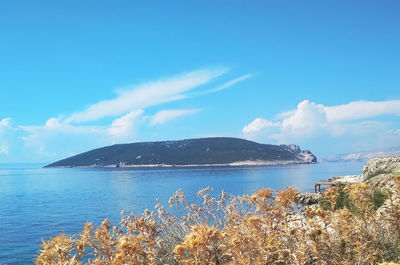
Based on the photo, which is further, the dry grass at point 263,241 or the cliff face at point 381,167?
the cliff face at point 381,167

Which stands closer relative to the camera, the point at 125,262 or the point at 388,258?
the point at 125,262

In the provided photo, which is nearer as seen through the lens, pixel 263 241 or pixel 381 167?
pixel 263 241

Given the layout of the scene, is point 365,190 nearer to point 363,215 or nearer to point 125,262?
point 363,215

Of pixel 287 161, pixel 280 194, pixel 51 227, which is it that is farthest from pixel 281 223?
pixel 287 161

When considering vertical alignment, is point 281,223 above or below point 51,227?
above

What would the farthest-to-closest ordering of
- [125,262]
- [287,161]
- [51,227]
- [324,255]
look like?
[287,161]
[51,227]
[324,255]
[125,262]

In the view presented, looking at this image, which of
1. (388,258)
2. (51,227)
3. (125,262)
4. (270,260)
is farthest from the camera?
(51,227)

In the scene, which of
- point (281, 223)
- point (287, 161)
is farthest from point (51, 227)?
point (287, 161)

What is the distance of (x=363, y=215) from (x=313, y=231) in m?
2.00

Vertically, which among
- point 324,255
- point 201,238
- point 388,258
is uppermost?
point 201,238

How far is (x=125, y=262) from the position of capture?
9.85ft

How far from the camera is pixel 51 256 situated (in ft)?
9.04

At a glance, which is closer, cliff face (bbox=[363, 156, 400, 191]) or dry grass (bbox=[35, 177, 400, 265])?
dry grass (bbox=[35, 177, 400, 265])

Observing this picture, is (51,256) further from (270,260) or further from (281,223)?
(281,223)
